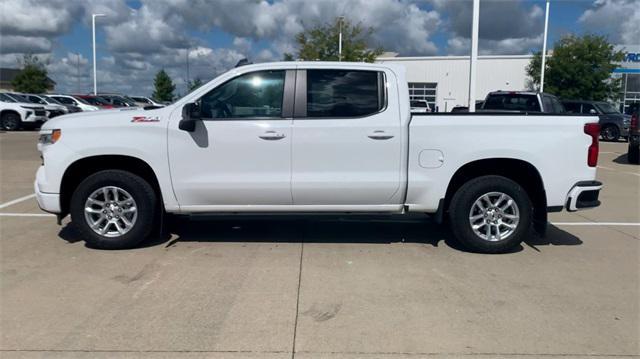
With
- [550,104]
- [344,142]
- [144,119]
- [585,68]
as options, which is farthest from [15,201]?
[585,68]

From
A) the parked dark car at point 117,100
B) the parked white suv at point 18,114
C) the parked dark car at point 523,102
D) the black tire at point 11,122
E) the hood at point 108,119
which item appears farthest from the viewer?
the parked dark car at point 117,100

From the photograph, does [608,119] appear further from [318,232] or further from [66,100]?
[66,100]

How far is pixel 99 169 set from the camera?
604cm

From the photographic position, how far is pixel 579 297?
189 inches

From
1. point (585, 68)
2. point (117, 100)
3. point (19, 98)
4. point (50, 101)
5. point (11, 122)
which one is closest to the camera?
point (11, 122)

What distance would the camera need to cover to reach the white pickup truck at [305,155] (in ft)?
18.9

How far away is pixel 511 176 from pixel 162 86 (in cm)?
5294

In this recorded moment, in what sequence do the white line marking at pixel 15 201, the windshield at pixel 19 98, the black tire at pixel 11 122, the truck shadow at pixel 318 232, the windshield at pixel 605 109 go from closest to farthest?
1. the truck shadow at pixel 318 232
2. the white line marking at pixel 15 201
3. the windshield at pixel 605 109
4. the black tire at pixel 11 122
5. the windshield at pixel 19 98

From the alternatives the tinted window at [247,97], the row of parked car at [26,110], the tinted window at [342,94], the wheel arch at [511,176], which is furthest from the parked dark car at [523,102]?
the row of parked car at [26,110]

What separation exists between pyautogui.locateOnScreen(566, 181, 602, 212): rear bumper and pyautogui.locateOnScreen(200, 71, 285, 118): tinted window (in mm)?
3140

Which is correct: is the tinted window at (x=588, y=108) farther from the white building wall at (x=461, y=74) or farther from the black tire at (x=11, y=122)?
the black tire at (x=11, y=122)

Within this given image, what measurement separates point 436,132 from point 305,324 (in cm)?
259

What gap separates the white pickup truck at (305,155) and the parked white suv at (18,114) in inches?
836

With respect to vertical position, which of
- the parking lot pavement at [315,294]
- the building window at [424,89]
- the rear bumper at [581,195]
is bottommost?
the parking lot pavement at [315,294]
